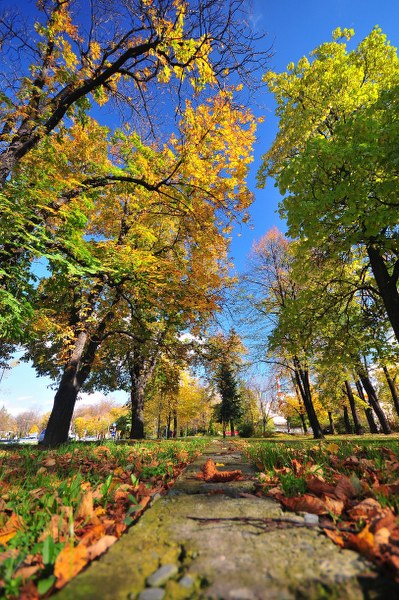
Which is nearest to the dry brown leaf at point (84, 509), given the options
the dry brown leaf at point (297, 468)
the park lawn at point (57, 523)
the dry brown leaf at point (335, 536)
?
the park lawn at point (57, 523)

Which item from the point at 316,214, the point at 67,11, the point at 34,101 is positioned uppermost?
the point at 67,11

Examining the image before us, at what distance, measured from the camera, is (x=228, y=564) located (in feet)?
3.48

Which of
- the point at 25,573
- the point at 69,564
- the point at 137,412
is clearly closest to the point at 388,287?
A: the point at 69,564

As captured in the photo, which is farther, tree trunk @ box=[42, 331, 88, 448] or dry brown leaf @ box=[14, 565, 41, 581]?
tree trunk @ box=[42, 331, 88, 448]

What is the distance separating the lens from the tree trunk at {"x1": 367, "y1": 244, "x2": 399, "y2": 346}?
654 cm

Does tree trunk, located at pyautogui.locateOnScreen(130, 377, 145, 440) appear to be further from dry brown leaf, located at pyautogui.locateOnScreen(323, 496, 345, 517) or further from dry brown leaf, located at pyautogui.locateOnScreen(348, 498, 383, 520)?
dry brown leaf, located at pyautogui.locateOnScreen(348, 498, 383, 520)

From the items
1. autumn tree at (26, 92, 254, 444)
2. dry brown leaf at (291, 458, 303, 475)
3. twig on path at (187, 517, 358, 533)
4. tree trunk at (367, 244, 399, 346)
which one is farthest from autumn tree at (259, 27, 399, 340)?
twig on path at (187, 517, 358, 533)

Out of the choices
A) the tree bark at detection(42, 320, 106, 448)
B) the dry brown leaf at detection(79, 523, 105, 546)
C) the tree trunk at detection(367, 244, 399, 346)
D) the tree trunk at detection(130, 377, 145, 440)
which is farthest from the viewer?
the tree trunk at detection(130, 377, 145, 440)

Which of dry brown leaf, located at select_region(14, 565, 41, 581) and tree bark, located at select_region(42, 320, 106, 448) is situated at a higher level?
tree bark, located at select_region(42, 320, 106, 448)

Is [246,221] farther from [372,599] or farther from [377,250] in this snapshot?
[372,599]

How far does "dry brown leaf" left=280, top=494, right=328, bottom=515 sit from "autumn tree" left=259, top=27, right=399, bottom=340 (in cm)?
490

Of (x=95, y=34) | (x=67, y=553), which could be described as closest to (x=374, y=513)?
(x=67, y=553)

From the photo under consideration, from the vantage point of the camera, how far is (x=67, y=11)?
18.0 feet

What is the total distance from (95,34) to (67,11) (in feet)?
2.60
